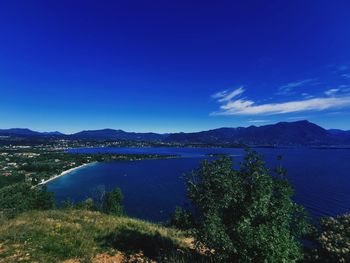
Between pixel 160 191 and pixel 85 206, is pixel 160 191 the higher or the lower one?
the lower one

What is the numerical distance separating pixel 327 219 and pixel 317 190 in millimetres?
102647

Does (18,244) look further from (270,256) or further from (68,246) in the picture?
(270,256)

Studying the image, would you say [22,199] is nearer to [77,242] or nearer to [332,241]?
[77,242]

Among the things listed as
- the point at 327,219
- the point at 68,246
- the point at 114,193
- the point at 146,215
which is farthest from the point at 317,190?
the point at 68,246

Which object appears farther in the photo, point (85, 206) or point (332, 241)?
point (85, 206)

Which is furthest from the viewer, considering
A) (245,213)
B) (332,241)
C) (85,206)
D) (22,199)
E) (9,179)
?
(9,179)

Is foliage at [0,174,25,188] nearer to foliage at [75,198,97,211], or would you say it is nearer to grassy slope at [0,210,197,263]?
foliage at [75,198,97,211]

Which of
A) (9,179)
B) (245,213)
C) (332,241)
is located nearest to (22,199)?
(245,213)

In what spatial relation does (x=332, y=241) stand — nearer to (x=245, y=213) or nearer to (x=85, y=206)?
(x=245, y=213)

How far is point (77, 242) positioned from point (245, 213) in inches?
365

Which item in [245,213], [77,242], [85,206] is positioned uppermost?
[245,213]

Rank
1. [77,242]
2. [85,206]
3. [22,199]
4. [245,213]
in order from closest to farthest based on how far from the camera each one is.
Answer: [245,213] < [77,242] < [22,199] < [85,206]

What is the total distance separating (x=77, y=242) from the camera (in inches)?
561

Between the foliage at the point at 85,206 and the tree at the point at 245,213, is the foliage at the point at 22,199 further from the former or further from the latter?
the tree at the point at 245,213
